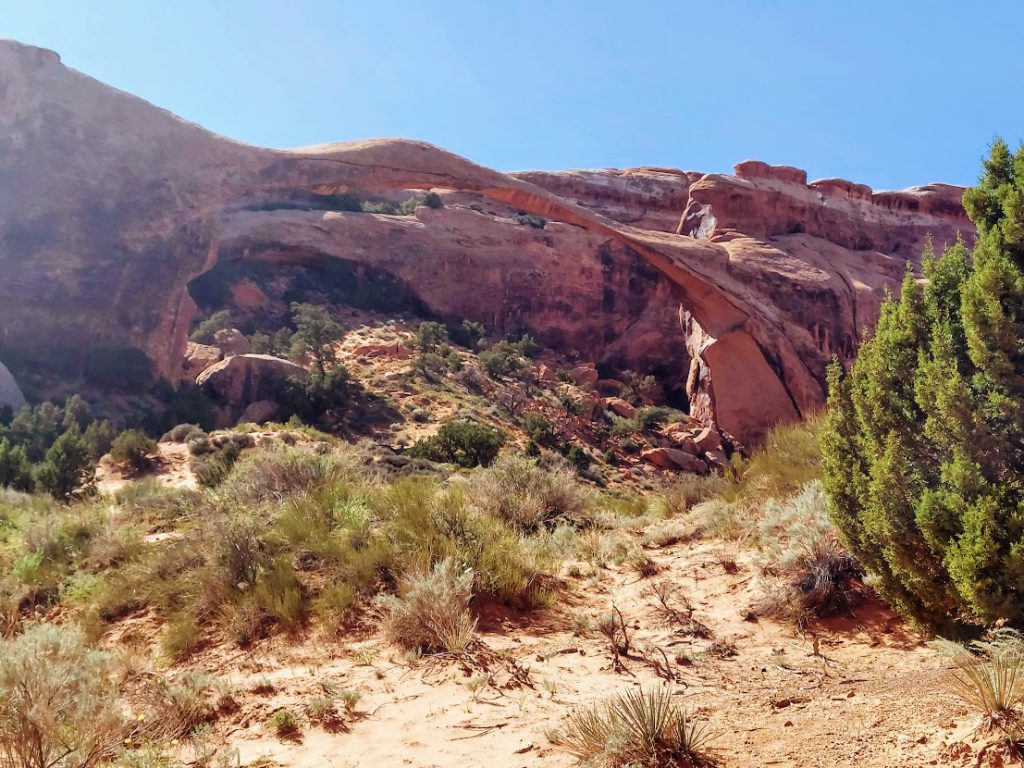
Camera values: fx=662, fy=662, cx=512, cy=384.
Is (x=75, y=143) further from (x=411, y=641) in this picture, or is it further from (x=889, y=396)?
(x=889, y=396)

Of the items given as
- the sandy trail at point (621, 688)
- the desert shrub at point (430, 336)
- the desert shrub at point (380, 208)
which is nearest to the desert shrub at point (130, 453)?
the sandy trail at point (621, 688)

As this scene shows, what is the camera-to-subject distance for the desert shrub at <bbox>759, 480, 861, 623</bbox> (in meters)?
4.32

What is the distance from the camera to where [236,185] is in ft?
58.8

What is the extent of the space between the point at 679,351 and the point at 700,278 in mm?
13174

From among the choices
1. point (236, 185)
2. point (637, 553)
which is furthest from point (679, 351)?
point (637, 553)

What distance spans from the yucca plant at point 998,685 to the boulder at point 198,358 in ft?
71.9

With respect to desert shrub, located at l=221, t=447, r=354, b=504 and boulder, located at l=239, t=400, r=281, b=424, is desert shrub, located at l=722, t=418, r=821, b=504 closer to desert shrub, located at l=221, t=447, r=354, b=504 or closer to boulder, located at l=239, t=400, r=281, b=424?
desert shrub, located at l=221, t=447, r=354, b=504

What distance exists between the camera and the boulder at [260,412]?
60.4 ft

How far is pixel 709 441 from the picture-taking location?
68.4 feet

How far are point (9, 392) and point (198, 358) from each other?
672cm

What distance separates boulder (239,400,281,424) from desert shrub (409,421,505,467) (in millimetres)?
5114

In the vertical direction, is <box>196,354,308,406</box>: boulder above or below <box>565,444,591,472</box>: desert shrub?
above

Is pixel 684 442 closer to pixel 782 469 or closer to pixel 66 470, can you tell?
pixel 782 469

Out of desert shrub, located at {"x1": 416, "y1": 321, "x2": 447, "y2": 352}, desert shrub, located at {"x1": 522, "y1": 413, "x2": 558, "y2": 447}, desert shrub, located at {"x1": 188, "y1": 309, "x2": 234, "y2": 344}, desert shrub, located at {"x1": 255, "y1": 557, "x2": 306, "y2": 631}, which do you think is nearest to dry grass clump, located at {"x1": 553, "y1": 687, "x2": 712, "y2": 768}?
desert shrub, located at {"x1": 255, "y1": 557, "x2": 306, "y2": 631}
